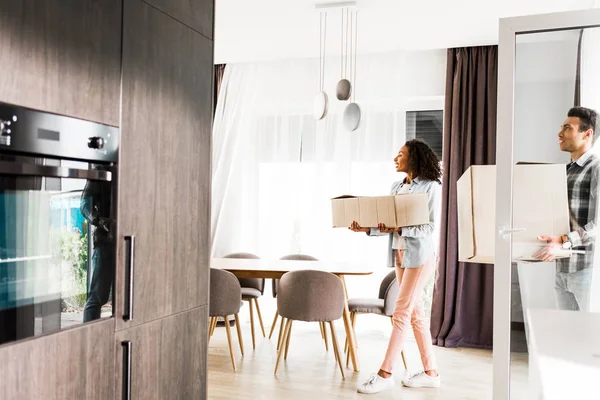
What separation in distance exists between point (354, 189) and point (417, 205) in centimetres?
186

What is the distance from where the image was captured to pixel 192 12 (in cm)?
232

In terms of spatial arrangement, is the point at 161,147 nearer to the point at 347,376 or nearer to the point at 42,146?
the point at 42,146

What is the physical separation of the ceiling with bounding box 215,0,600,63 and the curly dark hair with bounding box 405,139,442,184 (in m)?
1.02

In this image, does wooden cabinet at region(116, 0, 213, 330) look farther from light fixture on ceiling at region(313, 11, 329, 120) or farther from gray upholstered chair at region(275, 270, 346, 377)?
light fixture on ceiling at region(313, 11, 329, 120)

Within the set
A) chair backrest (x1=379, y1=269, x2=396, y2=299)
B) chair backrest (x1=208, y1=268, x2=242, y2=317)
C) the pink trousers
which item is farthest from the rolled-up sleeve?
chair backrest (x1=208, y1=268, x2=242, y2=317)

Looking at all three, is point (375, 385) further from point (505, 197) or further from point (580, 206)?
point (580, 206)

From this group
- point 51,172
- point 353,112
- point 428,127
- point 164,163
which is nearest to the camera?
point 51,172

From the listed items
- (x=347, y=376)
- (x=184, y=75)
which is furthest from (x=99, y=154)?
(x=347, y=376)

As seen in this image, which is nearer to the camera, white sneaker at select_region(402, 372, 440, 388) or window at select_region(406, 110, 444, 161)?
white sneaker at select_region(402, 372, 440, 388)

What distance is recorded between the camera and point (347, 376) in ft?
12.7

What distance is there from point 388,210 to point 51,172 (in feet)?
7.71

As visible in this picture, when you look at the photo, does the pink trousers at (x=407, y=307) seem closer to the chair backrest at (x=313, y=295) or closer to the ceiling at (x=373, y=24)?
the chair backrest at (x=313, y=295)

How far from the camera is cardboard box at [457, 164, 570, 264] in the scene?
2395 millimetres

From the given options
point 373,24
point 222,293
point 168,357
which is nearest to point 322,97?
point 373,24
